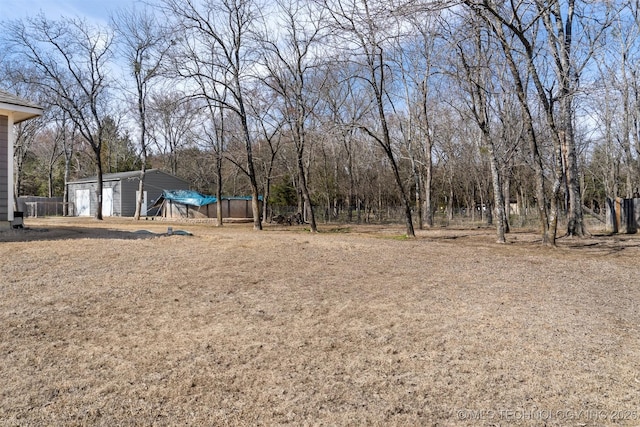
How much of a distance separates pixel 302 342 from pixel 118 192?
1206 inches

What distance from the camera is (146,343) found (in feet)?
12.2

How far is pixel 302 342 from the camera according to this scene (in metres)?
3.88

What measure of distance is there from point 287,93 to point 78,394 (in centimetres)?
1603

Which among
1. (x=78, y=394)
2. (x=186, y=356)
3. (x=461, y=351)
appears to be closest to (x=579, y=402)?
(x=461, y=351)

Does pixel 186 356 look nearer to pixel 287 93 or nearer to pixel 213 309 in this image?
pixel 213 309

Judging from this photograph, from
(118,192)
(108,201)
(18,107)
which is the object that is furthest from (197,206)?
(18,107)

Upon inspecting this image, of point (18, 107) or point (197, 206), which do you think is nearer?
point (18, 107)

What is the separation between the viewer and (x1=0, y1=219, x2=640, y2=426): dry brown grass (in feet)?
8.70

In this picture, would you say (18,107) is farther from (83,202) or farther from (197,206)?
(83,202)

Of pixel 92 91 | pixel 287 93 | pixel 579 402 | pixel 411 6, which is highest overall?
pixel 92 91

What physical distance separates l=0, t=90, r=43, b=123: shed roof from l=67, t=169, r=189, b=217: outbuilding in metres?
21.7

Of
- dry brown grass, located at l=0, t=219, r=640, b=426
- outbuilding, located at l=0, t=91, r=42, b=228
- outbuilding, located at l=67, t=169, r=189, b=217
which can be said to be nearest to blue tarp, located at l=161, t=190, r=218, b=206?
outbuilding, located at l=67, t=169, r=189, b=217

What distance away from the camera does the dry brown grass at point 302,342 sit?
104 inches

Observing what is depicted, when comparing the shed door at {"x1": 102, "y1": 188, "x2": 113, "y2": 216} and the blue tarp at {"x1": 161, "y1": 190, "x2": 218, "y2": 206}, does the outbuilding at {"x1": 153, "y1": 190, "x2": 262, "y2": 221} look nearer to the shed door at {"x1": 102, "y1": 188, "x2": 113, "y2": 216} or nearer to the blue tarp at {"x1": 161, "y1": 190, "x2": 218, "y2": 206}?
the blue tarp at {"x1": 161, "y1": 190, "x2": 218, "y2": 206}
